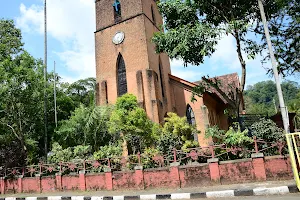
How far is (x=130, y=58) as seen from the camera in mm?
20891

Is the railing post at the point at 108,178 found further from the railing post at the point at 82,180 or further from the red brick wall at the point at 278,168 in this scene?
the red brick wall at the point at 278,168

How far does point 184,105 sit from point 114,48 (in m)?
7.50

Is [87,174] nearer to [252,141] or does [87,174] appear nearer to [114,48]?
[252,141]

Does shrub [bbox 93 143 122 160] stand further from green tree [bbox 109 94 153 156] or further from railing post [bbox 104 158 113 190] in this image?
green tree [bbox 109 94 153 156]

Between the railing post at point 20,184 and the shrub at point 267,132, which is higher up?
the shrub at point 267,132

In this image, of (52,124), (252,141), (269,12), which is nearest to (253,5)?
(269,12)

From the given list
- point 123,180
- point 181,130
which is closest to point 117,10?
point 181,130

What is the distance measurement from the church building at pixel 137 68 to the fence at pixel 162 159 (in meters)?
7.65

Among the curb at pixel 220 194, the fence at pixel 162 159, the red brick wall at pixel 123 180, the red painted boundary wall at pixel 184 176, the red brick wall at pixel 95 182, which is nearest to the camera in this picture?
the curb at pixel 220 194

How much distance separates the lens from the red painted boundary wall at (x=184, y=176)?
8414 mm

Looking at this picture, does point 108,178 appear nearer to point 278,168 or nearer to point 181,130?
point 181,130

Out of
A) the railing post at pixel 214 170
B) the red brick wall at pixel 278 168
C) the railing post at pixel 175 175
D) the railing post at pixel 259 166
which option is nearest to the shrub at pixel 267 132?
the red brick wall at pixel 278 168

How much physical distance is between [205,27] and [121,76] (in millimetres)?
11329

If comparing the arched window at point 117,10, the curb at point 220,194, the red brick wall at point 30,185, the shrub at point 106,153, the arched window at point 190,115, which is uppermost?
the arched window at point 117,10
